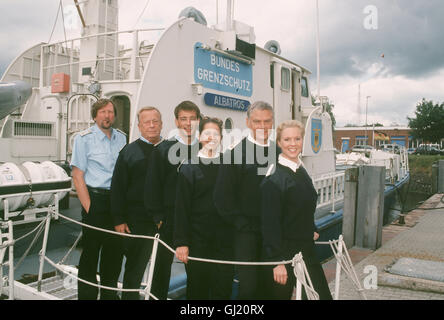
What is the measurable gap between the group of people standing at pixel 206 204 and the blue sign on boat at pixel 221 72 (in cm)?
329

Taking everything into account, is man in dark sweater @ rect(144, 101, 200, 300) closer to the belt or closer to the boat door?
the belt

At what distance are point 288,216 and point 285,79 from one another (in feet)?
22.5

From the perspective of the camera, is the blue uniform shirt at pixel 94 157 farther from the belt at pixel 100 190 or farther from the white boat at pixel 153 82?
the white boat at pixel 153 82

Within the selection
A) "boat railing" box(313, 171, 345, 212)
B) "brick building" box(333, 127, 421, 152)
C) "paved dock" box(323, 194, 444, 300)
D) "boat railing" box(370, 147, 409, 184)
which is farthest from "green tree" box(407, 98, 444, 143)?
"boat railing" box(313, 171, 345, 212)

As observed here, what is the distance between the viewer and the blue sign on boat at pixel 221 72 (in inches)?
253

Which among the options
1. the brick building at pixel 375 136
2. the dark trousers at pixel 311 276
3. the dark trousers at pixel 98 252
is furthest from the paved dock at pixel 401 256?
the brick building at pixel 375 136

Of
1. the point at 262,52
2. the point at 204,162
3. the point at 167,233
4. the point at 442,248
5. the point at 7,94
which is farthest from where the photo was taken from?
the point at 262,52

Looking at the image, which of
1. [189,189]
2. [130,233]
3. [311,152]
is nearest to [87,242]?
[130,233]

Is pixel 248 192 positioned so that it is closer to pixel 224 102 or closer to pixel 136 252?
pixel 136 252

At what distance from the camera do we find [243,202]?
9.03 feet

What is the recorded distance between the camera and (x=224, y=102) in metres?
6.86

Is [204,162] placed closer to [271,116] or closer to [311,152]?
[271,116]
